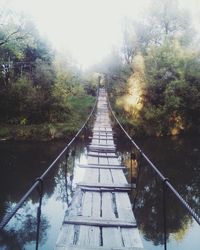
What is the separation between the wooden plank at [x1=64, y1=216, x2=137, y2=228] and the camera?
4715mm

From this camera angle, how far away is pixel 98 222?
476 cm

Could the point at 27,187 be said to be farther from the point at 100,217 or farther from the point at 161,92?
the point at 161,92

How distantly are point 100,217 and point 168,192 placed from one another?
294 inches

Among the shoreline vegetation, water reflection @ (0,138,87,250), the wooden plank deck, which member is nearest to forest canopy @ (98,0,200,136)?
the shoreline vegetation

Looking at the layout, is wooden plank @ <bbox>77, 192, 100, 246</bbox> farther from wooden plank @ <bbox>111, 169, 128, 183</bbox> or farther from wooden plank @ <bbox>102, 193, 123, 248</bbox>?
wooden plank @ <bbox>111, 169, 128, 183</bbox>

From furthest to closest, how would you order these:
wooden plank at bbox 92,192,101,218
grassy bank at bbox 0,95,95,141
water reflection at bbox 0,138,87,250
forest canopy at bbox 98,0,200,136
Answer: forest canopy at bbox 98,0,200,136 → grassy bank at bbox 0,95,95,141 → water reflection at bbox 0,138,87,250 → wooden plank at bbox 92,192,101,218

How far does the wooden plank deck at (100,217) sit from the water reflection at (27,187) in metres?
0.99

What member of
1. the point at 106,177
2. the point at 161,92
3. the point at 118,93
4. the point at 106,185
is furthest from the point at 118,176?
the point at 118,93

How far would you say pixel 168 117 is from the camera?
74.7ft

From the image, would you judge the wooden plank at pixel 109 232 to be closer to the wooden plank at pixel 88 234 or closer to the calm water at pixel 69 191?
the wooden plank at pixel 88 234

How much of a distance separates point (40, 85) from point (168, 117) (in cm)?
864

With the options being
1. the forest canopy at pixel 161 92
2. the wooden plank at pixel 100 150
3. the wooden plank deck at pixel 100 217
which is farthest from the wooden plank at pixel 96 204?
the forest canopy at pixel 161 92

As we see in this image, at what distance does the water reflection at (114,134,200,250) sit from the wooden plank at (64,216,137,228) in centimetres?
213

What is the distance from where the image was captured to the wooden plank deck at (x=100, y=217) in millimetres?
4184
